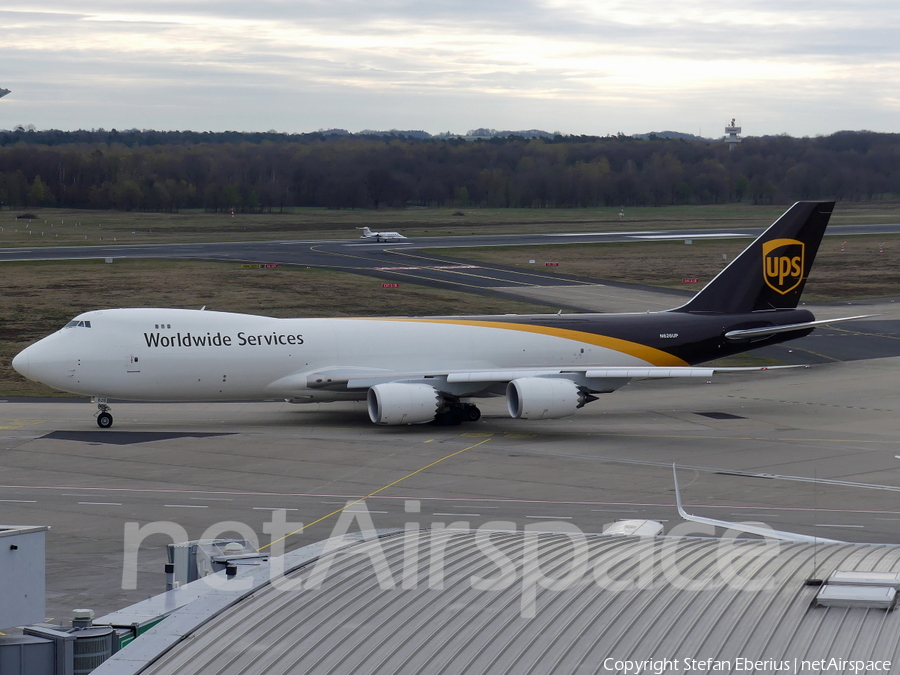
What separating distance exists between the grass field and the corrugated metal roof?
374 ft

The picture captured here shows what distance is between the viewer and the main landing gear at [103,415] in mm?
39562

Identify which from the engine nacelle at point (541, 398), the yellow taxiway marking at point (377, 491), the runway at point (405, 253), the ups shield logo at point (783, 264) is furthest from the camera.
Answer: the runway at point (405, 253)

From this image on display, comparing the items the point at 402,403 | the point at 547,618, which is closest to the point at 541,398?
the point at 402,403

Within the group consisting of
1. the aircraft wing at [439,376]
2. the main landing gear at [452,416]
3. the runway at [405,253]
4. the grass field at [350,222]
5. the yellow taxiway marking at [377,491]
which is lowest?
the yellow taxiway marking at [377,491]

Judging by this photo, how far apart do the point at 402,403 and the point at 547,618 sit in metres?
26.7

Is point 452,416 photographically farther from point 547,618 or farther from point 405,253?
point 405,253

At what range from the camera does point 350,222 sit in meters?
159

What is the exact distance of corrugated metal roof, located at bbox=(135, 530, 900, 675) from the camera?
10.4m

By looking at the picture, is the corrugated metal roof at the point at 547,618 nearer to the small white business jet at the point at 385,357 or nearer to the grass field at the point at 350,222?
the small white business jet at the point at 385,357

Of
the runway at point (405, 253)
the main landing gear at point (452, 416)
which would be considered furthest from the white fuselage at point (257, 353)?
the runway at point (405, 253)

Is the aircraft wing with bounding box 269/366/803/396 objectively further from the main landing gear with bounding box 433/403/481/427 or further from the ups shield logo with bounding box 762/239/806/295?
the ups shield logo with bounding box 762/239/806/295

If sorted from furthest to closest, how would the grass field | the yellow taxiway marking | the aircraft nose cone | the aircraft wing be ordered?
1. the grass field
2. the aircraft wing
3. the aircraft nose cone
4. the yellow taxiway marking

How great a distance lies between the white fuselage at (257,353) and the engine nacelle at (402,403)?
1151 millimetres

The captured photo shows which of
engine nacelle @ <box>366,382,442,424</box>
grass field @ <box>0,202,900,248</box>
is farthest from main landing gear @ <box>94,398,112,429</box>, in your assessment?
grass field @ <box>0,202,900,248</box>
